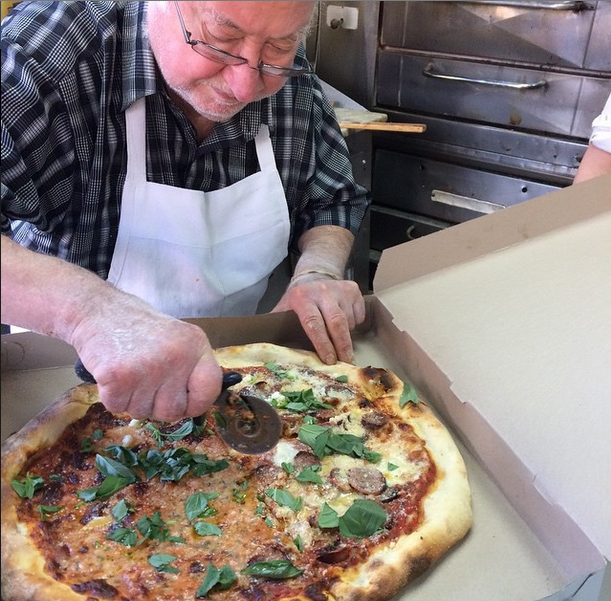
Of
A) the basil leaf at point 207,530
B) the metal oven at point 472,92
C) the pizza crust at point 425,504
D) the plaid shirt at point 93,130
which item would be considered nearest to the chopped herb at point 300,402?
the pizza crust at point 425,504

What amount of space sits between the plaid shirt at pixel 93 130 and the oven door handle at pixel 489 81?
1179mm

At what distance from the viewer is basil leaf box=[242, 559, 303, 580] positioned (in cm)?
104

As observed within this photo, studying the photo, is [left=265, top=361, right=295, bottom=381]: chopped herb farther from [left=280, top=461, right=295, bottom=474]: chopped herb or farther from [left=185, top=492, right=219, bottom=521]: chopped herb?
[left=185, top=492, right=219, bottom=521]: chopped herb

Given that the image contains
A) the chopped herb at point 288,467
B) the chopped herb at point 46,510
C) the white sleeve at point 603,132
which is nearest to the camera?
the chopped herb at point 46,510

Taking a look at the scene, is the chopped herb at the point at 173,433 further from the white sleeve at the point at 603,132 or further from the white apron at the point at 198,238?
the white sleeve at the point at 603,132

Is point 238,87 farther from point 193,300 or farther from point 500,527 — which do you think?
point 500,527

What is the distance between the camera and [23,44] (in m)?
1.31

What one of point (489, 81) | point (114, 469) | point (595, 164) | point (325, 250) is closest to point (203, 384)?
point (114, 469)

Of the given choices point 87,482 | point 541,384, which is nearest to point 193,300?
point 87,482

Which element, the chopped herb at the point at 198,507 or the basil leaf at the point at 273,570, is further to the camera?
the chopped herb at the point at 198,507

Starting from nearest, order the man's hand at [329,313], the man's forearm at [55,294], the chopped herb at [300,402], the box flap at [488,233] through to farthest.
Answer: the man's forearm at [55,294]
the chopped herb at [300,402]
the man's hand at [329,313]
the box flap at [488,233]

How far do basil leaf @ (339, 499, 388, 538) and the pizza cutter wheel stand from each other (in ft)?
0.58

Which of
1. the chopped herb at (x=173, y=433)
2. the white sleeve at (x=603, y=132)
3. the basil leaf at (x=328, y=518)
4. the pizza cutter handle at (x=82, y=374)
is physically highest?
the white sleeve at (x=603, y=132)

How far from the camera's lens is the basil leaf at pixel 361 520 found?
1.13 metres
